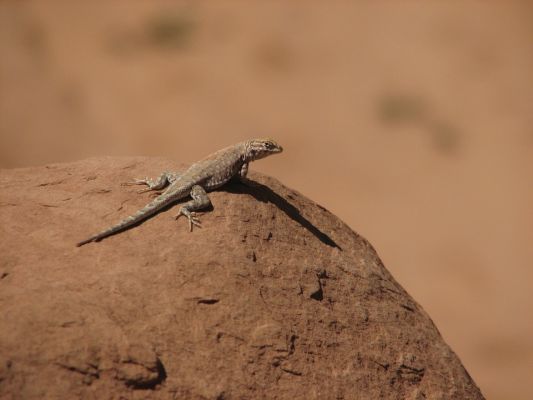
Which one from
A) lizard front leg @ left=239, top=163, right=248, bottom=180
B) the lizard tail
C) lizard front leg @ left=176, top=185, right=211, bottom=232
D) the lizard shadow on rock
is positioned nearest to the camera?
the lizard tail

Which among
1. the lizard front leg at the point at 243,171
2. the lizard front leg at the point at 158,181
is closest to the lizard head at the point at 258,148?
the lizard front leg at the point at 243,171

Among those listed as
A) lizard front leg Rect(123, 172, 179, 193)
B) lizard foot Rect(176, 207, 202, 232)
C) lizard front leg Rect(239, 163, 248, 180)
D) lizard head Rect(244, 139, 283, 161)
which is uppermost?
lizard head Rect(244, 139, 283, 161)

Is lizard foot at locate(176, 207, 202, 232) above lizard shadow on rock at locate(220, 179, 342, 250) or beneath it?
beneath

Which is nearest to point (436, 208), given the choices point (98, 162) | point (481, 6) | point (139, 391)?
point (481, 6)

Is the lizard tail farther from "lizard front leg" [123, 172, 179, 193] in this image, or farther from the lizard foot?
"lizard front leg" [123, 172, 179, 193]

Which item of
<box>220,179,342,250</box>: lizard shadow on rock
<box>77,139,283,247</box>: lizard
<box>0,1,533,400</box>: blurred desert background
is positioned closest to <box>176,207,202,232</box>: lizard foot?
<box>77,139,283,247</box>: lizard

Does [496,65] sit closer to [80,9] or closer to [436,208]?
[436,208]

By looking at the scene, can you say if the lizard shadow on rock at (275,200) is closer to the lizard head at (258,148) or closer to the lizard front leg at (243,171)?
the lizard front leg at (243,171)

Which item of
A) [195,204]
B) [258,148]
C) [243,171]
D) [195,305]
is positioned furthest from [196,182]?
[195,305]
